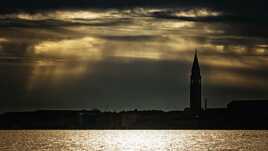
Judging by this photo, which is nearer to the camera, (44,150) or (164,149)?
(44,150)

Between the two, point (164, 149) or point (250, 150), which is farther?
point (164, 149)

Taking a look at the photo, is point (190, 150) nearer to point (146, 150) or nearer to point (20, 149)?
point (146, 150)

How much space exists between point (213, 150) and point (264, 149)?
833cm

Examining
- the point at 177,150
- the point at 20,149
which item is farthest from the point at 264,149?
the point at 20,149

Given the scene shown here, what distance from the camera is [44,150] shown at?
6053 inches

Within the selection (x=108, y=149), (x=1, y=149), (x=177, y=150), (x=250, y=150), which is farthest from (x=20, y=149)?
(x=250, y=150)

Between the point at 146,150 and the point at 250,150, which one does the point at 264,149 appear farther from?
the point at 146,150

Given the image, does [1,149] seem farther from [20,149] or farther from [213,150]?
[213,150]

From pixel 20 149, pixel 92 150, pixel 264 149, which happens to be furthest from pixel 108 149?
pixel 264 149

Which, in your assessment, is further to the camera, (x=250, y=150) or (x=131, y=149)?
(x=131, y=149)

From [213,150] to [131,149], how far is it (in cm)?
1515

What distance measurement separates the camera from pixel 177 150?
159 metres

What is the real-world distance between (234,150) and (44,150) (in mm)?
30454

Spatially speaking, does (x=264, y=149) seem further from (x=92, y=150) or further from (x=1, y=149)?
(x=1, y=149)
